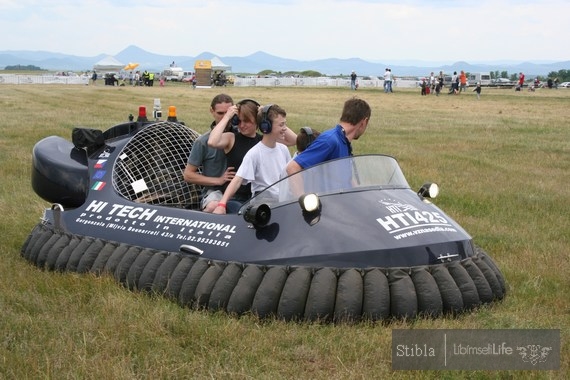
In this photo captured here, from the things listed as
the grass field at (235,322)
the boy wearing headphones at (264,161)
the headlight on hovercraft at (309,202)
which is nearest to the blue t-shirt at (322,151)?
the boy wearing headphones at (264,161)

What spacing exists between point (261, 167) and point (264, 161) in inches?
1.8

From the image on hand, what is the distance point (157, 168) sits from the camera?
6.44 metres

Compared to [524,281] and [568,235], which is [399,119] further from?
[524,281]

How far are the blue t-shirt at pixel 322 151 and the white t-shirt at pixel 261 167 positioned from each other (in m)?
0.27

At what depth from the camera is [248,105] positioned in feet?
18.6

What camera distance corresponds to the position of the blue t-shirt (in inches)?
204

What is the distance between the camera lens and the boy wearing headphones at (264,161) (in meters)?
5.36

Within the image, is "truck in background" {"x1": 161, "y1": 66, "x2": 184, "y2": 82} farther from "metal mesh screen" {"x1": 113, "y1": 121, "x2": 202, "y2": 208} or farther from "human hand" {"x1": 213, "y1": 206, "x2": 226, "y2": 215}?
"human hand" {"x1": 213, "y1": 206, "x2": 226, "y2": 215}

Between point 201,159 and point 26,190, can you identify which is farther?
point 26,190

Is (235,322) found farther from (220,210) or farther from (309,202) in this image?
(220,210)

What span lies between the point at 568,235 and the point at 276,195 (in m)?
3.27

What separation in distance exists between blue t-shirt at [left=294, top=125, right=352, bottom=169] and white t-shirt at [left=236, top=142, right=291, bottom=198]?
0.88 ft

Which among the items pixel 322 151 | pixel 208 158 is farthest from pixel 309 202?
pixel 208 158

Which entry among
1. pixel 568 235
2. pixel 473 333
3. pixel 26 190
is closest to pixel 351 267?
pixel 473 333
